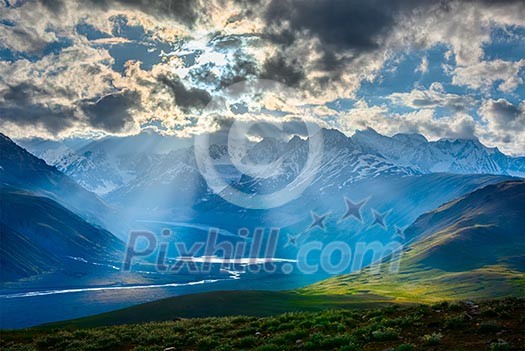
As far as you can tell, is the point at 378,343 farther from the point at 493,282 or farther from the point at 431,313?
the point at 493,282

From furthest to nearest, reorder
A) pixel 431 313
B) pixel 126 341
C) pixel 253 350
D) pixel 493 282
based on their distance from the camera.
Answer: pixel 493 282 < pixel 126 341 < pixel 431 313 < pixel 253 350

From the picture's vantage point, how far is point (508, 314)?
23266mm

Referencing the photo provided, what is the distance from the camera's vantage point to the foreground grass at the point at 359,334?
20000 mm

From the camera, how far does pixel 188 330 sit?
1390 inches

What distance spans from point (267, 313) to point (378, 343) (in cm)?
7341

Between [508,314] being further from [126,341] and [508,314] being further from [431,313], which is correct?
[126,341]

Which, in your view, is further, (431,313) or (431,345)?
(431,313)

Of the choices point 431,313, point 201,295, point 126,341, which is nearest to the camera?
point 431,313

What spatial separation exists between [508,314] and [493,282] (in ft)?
626

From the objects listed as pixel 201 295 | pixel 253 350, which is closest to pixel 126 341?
pixel 253 350

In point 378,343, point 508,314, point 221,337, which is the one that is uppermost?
point 508,314

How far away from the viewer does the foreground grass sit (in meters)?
20.0

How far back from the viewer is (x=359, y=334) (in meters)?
24.0

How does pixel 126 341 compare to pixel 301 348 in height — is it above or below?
below
